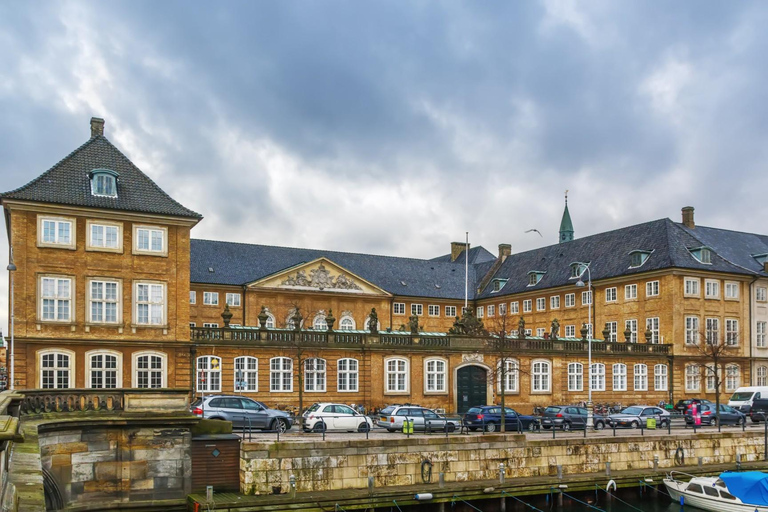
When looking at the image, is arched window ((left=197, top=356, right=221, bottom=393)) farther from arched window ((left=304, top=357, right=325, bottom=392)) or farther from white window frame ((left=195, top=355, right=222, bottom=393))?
arched window ((left=304, top=357, right=325, bottom=392))

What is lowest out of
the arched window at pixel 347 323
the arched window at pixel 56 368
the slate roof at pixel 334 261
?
the arched window at pixel 56 368

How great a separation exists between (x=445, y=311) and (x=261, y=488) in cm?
5047

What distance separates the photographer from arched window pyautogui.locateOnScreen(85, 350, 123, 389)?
40.2 m

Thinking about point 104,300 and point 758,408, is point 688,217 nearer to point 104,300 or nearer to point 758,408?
point 758,408

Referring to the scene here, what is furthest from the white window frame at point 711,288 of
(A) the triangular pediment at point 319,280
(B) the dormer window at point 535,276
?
(A) the triangular pediment at point 319,280

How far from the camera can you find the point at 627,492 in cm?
3259

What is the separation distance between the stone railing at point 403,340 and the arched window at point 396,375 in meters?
A: 1.12

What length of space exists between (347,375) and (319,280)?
21130 millimetres

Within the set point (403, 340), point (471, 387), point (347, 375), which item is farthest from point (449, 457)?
point (471, 387)

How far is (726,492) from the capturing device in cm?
3009

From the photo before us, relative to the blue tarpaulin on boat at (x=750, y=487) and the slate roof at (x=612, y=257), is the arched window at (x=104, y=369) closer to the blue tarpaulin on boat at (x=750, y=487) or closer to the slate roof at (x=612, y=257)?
the blue tarpaulin on boat at (x=750, y=487)

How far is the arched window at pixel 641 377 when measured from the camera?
5709 centimetres

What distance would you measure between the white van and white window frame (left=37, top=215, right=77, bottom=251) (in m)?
41.4

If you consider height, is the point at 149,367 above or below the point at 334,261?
below
